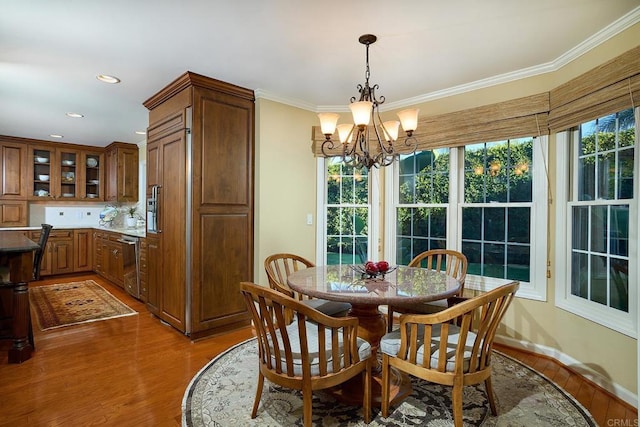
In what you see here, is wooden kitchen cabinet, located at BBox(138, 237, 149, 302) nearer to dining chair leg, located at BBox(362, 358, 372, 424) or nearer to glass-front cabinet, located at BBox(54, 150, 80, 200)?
dining chair leg, located at BBox(362, 358, 372, 424)

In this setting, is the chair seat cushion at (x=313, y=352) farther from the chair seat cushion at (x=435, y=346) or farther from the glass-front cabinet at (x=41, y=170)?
the glass-front cabinet at (x=41, y=170)

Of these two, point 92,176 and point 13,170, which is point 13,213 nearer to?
point 13,170

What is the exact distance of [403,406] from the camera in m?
2.06

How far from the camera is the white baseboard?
2160 millimetres

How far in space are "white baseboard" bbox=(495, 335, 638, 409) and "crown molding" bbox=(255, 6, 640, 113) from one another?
234 cm

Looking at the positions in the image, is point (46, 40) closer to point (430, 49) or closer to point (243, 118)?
point (243, 118)

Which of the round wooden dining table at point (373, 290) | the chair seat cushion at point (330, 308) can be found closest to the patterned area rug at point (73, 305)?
the chair seat cushion at point (330, 308)

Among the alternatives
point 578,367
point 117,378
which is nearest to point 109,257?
point 117,378

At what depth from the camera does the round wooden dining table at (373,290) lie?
Result: 1.86 metres

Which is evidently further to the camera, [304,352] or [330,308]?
[330,308]

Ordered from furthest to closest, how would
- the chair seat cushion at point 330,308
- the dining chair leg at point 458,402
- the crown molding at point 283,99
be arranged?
the crown molding at point 283,99 < the chair seat cushion at point 330,308 < the dining chair leg at point 458,402

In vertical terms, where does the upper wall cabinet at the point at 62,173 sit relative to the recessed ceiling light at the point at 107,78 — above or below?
below

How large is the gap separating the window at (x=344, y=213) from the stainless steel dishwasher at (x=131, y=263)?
93.2 inches

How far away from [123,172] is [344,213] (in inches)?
176
